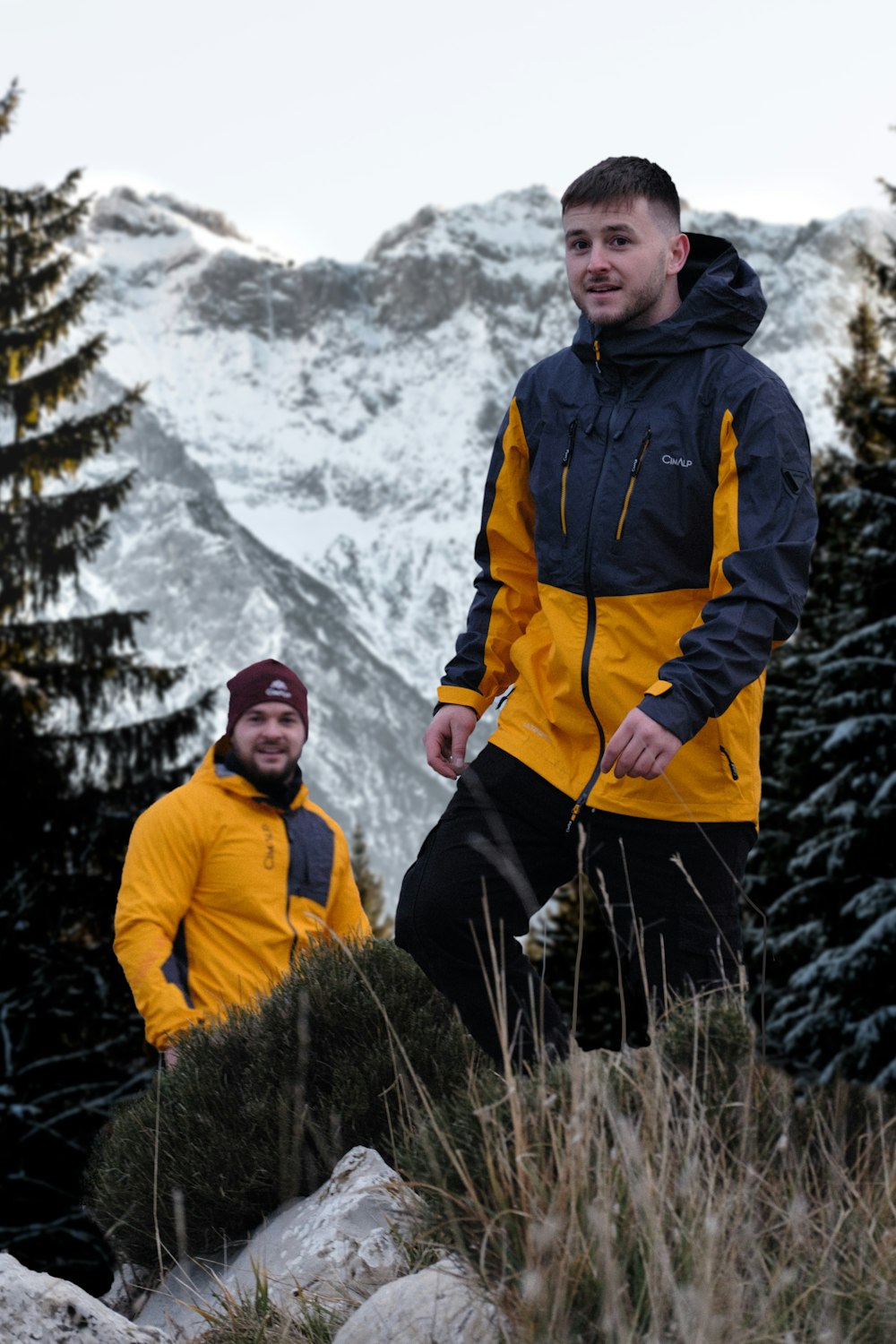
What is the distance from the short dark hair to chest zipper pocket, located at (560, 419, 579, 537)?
480 millimetres

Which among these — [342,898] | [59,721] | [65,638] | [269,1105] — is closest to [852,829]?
[59,721]

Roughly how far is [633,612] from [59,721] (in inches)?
615

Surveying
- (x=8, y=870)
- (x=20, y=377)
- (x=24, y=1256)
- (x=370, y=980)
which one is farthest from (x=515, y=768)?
(x=20, y=377)

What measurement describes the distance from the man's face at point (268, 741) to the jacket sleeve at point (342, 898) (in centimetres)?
29

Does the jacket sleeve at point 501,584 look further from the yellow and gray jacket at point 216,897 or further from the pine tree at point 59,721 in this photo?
the pine tree at point 59,721

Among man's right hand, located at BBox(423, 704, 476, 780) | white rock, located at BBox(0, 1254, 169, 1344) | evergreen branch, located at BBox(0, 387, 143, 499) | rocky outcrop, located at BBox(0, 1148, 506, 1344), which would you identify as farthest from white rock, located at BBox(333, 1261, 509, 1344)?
evergreen branch, located at BBox(0, 387, 143, 499)

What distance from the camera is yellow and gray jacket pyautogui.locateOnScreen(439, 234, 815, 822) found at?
3111 mm

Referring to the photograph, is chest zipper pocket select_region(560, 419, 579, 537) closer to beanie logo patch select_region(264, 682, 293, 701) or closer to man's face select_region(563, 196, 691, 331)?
man's face select_region(563, 196, 691, 331)

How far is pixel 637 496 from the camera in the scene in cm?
329

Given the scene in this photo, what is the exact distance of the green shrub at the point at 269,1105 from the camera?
12.6ft

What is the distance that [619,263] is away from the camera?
3426 mm

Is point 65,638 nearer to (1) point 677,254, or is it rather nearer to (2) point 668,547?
(1) point 677,254

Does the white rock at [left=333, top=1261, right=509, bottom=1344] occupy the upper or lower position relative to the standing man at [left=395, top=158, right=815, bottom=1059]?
lower

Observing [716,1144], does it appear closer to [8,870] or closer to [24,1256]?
[24,1256]
